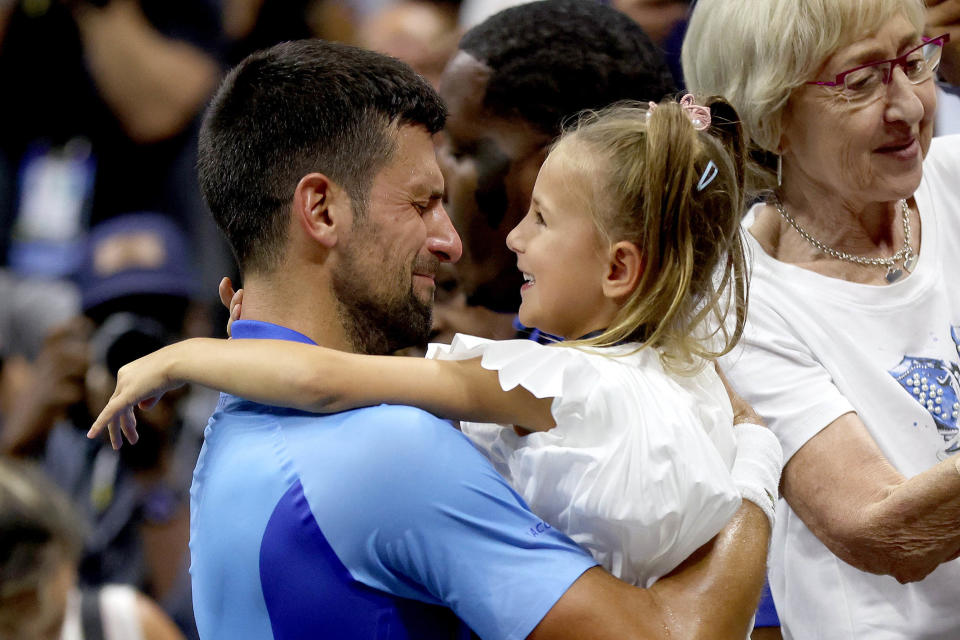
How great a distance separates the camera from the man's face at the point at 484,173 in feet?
8.16

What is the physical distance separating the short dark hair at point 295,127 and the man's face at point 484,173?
0.73 metres

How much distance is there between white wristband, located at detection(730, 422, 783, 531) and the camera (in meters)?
1.66

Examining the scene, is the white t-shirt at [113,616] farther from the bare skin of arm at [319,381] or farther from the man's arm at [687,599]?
the man's arm at [687,599]

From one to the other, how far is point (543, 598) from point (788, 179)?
3.68 feet

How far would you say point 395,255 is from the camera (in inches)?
66.8

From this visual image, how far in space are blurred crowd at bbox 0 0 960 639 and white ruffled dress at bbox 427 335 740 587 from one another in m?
1.13

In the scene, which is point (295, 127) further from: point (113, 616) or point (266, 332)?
point (113, 616)

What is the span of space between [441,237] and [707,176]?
38cm

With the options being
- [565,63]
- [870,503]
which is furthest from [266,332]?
[565,63]

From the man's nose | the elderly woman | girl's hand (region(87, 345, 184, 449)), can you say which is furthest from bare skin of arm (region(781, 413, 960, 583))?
girl's hand (region(87, 345, 184, 449))

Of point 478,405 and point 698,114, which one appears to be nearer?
point 478,405

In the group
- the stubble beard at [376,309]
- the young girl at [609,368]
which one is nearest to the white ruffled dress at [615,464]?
the young girl at [609,368]

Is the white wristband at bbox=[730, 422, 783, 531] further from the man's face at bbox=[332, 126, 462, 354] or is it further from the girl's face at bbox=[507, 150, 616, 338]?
the man's face at bbox=[332, 126, 462, 354]

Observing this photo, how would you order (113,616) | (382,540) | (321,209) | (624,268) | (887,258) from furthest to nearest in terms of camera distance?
(113,616), (887,258), (624,268), (321,209), (382,540)
